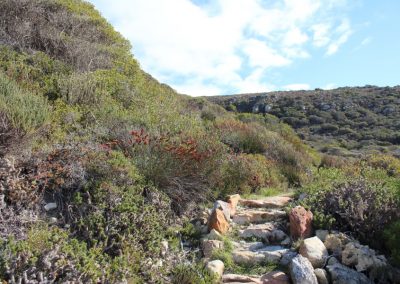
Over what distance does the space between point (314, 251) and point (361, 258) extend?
50 cm

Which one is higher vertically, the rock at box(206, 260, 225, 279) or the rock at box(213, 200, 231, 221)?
the rock at box(213, 200, 231, 221)

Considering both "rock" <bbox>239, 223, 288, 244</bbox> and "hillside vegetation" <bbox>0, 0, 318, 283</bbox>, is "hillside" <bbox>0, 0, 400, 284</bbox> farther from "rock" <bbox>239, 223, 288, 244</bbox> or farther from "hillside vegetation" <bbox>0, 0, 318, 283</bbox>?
"rock" <bbox>239, 223, 288, 244</bbox>

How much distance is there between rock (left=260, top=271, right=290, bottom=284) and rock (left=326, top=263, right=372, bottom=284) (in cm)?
50

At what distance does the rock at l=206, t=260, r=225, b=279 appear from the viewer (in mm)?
4707

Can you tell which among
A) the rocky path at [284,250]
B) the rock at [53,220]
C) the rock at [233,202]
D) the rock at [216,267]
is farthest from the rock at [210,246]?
the rock at [53,220]

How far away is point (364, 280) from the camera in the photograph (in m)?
4.64

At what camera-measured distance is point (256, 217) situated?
20.8 feet

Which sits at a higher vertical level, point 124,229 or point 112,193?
point 112,193

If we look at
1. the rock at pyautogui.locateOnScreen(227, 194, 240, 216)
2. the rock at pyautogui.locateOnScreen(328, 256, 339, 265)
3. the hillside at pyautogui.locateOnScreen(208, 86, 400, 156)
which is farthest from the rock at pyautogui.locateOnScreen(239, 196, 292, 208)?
the hillside at pyautogui.locateOnScreen(208, 86, 400, 156)

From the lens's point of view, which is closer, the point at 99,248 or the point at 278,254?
the point at 99,248

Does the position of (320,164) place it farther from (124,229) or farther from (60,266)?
(60,266)

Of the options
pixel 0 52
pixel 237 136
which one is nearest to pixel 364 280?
pixel 237 136

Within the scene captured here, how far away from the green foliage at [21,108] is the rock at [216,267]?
2877 millimetres

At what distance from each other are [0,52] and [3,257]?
711 centimetres
